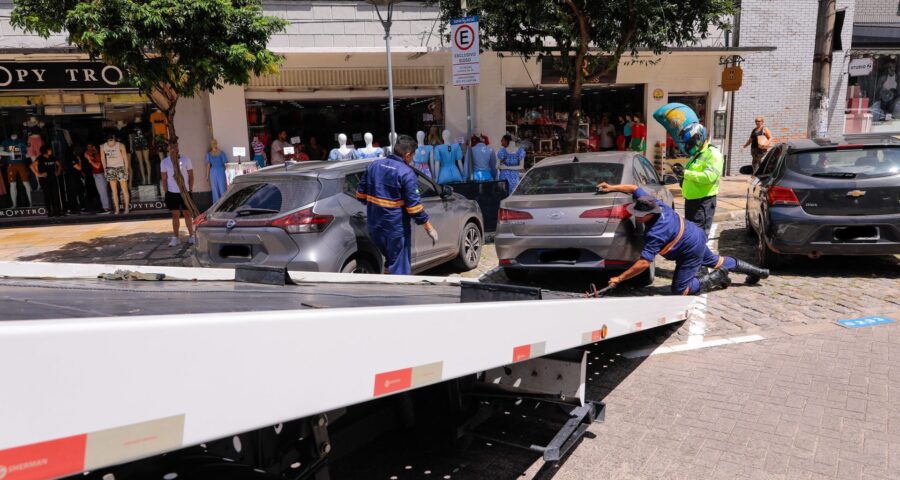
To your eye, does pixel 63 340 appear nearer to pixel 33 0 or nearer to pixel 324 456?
pixel 324 456

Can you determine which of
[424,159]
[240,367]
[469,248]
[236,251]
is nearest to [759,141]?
[424,159]

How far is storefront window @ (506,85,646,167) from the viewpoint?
17266 mm

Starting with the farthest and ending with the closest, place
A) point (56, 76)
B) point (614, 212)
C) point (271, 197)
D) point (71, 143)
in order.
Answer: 1. point (71, 143)
2. point (56, 76)
3. point (614, 212)
4. point (271, 197)

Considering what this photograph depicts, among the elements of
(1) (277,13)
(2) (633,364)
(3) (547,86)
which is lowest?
(2) (633,364)

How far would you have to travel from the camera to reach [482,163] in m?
12.2

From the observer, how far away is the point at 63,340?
124cm

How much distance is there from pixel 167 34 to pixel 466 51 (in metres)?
4.45

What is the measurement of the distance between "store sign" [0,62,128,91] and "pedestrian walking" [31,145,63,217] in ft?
4.84

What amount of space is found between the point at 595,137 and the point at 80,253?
13330mm

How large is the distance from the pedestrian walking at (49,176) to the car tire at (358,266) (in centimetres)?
1164

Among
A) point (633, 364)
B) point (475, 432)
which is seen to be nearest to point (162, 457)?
point (475, 432)

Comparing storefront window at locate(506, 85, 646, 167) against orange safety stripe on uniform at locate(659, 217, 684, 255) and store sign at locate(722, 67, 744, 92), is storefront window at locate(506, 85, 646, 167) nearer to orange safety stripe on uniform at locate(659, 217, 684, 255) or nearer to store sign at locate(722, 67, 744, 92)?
store sign at locate(722, 67, 744, 92)

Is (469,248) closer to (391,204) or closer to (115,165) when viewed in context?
(391,204)

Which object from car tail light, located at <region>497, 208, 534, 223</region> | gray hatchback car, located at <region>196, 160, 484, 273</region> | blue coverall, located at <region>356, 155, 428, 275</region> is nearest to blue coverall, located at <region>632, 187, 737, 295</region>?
car tail light, located at <region>497, 208, 534, 223</region>
